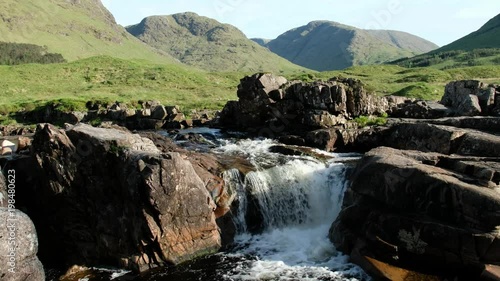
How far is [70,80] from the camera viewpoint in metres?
107

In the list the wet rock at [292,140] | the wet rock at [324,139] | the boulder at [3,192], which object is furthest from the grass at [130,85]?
the boulder at [3,192]

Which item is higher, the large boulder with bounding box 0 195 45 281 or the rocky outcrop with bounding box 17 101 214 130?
the rocky outcrop with bounding box 17 101 214 130

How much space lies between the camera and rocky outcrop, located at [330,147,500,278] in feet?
57.2

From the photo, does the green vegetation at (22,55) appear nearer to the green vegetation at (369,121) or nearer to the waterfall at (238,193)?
the green vegetation at (369,121)

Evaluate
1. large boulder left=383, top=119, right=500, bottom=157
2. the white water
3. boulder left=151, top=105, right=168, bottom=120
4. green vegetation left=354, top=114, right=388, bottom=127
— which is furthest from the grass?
the white water

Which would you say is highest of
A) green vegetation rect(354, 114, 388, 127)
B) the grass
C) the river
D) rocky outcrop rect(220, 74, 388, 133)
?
the grass

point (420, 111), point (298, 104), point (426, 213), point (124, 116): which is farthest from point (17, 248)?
point (124, 116)

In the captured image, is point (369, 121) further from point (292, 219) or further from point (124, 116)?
point (124, 116)

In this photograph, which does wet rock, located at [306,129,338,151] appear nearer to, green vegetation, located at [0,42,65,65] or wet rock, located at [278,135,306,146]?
wet rock, located at [278,135,306,146]

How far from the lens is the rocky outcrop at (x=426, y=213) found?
57.2ft

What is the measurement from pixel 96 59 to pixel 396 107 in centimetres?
10611

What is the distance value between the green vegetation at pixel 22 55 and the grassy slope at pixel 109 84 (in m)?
38.8

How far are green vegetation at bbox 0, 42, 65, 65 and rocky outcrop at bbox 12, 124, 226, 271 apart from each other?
14496cm

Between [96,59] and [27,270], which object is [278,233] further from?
[96,59]
